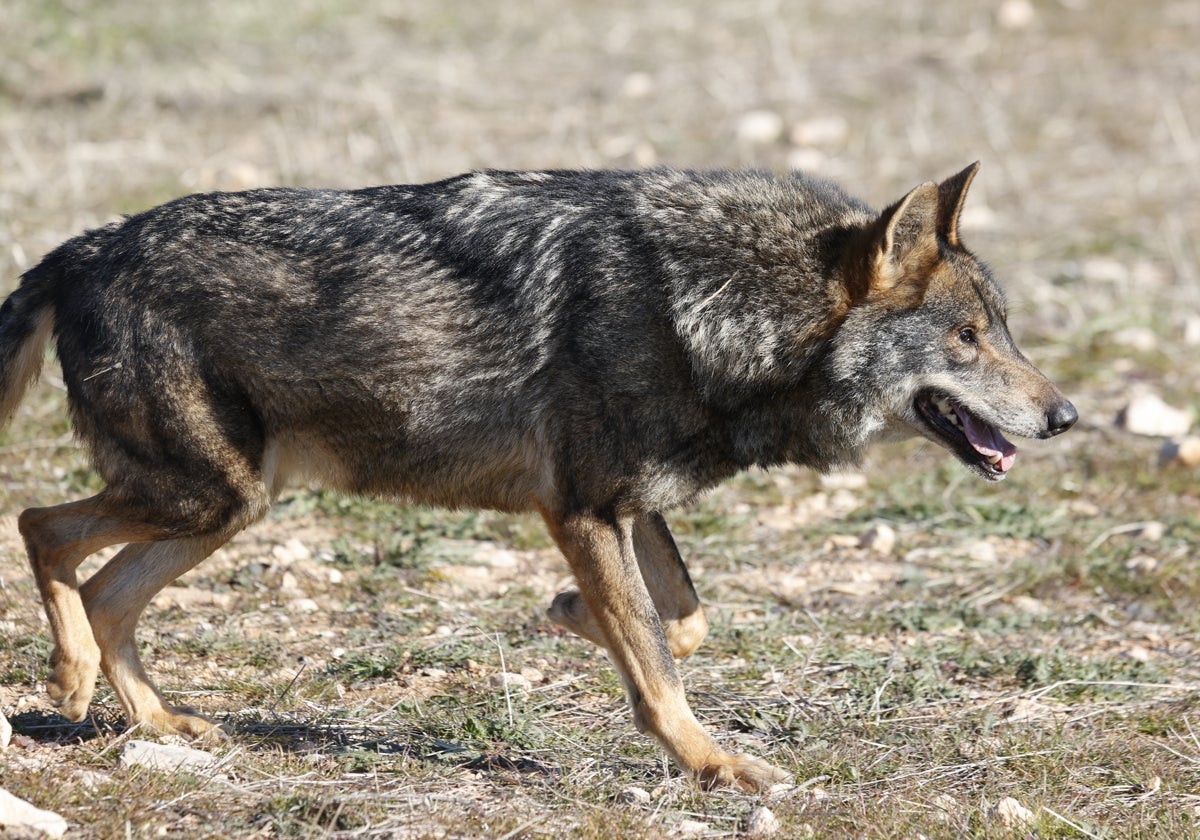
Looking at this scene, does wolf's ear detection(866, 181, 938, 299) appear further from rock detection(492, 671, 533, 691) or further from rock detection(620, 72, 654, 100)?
rock detection(620, 72, 654, 100)

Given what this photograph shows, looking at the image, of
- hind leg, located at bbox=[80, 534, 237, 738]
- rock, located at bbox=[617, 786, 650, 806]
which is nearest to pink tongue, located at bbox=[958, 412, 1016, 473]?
rock, located at bbox=[617, 786, 650, 806]

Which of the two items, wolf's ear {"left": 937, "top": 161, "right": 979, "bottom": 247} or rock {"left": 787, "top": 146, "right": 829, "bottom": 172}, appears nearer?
wolf's ear {"left": 937, "top": 161, "right": 979, "bottom": 247}

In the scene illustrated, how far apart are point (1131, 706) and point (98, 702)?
3.81 metres

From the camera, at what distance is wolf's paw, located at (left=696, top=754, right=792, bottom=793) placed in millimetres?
4484

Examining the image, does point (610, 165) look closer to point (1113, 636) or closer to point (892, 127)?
point (892, 127)

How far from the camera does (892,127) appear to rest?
13.2 meters

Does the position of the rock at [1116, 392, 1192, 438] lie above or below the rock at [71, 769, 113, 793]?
below

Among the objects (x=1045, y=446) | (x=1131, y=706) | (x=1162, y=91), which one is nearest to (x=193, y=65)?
(x=1045, y=446)

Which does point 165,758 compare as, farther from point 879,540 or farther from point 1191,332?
point 1191,332

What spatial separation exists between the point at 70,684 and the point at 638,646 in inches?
73.3

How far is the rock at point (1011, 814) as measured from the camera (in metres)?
4.34

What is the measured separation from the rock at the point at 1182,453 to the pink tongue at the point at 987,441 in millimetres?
3158

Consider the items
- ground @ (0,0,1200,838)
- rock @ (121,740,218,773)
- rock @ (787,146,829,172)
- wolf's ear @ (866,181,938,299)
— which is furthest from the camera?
rock @ (787,146,829,172)

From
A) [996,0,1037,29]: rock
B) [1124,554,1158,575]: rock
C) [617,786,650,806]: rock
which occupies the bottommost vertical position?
[1124,554,1158,575]: rock
